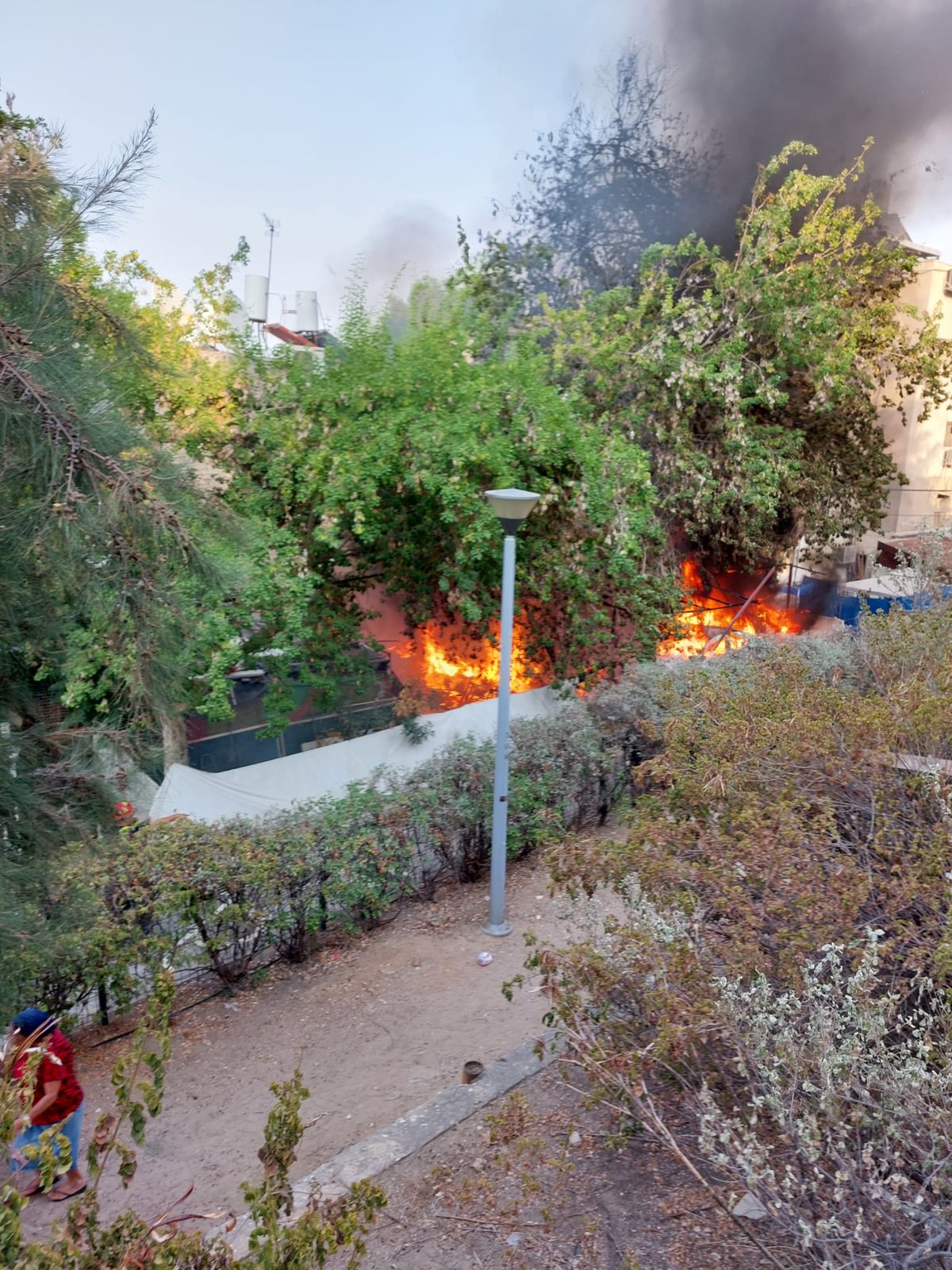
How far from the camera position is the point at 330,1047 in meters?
6.11

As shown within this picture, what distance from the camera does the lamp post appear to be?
24.1 feet

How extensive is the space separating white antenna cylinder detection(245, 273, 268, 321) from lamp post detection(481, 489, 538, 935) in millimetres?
9308

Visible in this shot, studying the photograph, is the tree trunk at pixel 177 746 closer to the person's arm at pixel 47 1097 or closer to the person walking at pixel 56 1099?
the person walking at pixel 56 1099

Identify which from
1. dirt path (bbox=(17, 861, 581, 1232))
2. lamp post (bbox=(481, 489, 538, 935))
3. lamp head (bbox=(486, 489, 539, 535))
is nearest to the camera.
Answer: dirt path (bbox=(17, 861, 581, 1232))

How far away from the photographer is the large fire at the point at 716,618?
1526cm

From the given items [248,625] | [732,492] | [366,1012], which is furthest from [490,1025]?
[732,492]

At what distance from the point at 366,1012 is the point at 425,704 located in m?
6.73

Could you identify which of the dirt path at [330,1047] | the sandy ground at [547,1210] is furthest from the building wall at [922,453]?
the sandy ground at [547,1210]

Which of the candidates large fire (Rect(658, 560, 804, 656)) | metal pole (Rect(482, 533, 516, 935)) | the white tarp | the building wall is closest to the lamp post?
metal pole (Rect(482, 533, 516, 935))

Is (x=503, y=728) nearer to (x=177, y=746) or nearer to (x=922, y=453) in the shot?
(x=177, y=746)

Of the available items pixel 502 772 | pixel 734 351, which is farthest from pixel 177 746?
pixel 734 351

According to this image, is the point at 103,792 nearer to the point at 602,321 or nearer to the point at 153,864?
the point at 153,864

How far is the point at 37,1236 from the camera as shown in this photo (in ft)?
14.5

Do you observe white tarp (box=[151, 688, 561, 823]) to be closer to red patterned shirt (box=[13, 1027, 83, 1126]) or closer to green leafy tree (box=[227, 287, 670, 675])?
green leafy tree (box=[227, 287, 670, 675])
